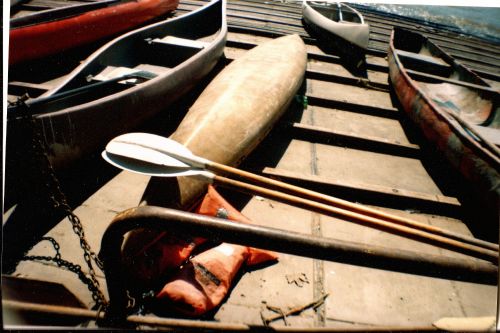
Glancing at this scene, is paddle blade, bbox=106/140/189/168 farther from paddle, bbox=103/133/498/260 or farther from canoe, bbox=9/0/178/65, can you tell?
canoe, bbox=9/0/178/65

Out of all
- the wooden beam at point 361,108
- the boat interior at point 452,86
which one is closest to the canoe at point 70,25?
the wooden beam at point 361,108

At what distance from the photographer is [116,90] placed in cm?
404

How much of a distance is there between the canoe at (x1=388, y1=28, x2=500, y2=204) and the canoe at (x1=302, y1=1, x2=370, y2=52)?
794 millimetres

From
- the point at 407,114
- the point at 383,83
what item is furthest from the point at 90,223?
the point at 383,83

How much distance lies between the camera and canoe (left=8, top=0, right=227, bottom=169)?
9.14 ft

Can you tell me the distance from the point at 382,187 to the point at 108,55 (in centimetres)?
469

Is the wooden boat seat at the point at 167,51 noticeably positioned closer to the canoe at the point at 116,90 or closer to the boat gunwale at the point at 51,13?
the canoe at the point at 116,90

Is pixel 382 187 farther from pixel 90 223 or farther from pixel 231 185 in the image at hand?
pixel 90 223

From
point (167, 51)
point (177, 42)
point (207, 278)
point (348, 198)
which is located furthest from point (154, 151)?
point (177, 42)

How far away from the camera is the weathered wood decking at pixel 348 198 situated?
2.47 meters

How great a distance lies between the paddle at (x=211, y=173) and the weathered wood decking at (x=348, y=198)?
435 millimetres

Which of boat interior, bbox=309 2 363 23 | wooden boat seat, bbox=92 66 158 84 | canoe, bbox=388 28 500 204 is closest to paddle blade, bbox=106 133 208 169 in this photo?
wooden boat seat, bbox=92 66 158 84

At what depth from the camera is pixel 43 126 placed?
257cm

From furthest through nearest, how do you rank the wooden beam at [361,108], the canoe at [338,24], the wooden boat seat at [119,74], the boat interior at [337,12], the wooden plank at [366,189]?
the boat interior at [337,12]
the canoe at [338,24]
the wooden beam at [361,108]
the wooden boat seat at [119,74]
the wooden plank at [366,189]
